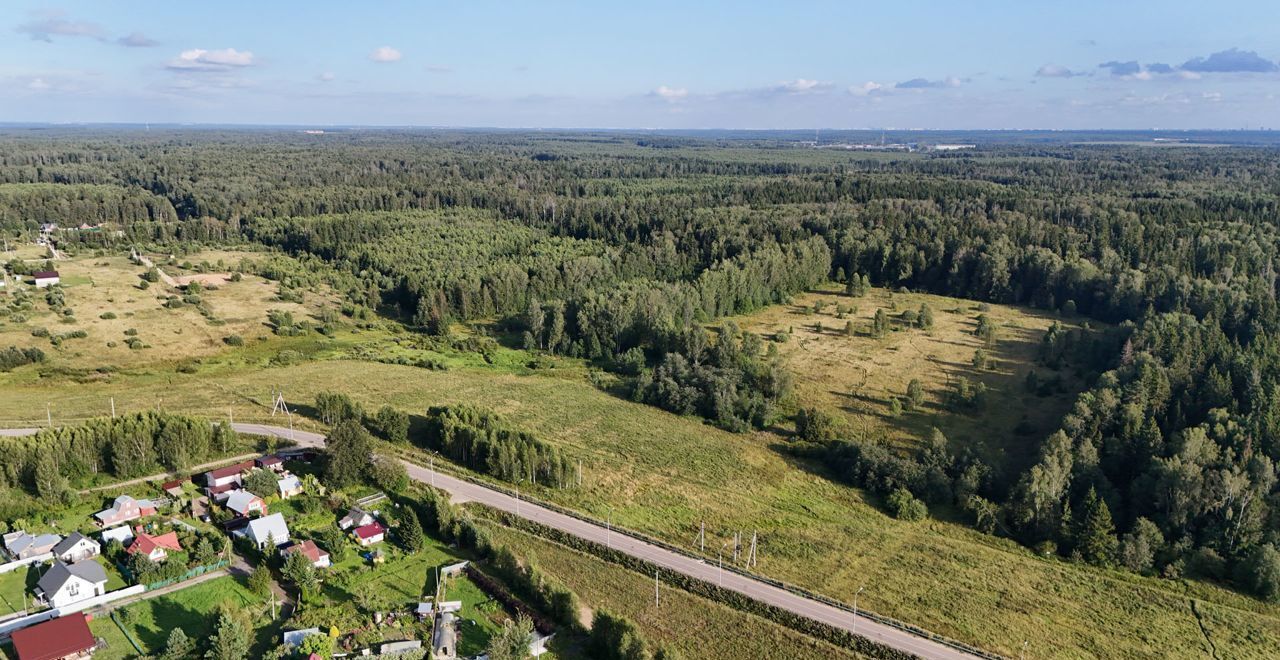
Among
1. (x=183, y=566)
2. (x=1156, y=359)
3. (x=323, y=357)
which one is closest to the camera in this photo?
(x=183, y=566)

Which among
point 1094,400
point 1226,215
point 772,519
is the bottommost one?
point 772,519

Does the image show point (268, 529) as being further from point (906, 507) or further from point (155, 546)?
point (906, 507)

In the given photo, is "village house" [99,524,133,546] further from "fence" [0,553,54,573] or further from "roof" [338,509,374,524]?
"roof" [338,509,374,524]

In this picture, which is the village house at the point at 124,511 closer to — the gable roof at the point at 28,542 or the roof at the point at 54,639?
the gable roof at the point at 28,542

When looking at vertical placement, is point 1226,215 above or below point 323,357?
above

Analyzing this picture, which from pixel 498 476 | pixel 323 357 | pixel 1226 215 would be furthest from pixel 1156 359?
pixel 1226 215

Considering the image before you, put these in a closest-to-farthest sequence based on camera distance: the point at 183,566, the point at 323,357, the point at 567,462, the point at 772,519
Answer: the point at 183,566 → the point at 772,519 → the point at 567,462 → the point at 323,357

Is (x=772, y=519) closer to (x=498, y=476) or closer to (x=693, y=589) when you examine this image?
(x=693, y=589)
